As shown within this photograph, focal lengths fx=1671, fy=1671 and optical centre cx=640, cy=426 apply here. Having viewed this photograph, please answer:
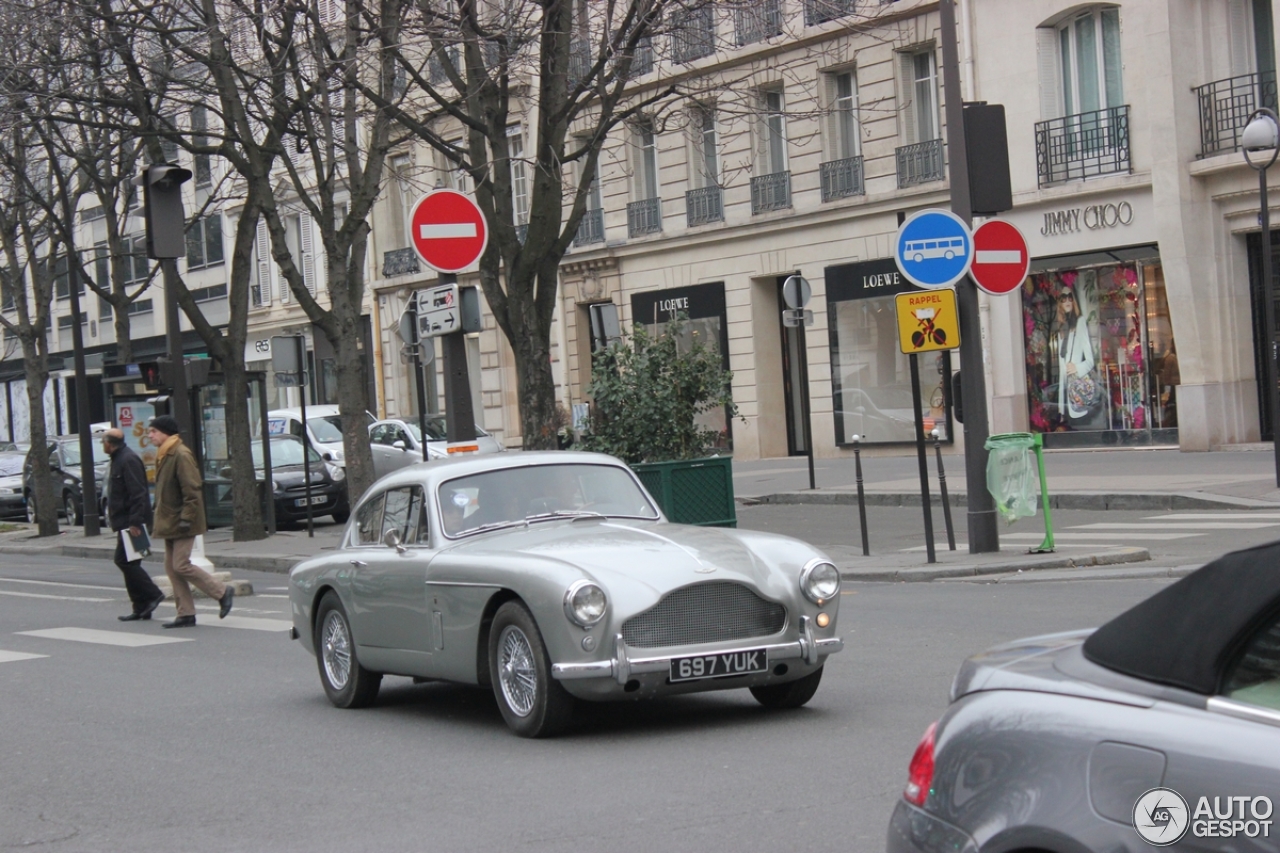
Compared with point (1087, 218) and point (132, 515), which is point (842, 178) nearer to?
point (1087, 218)

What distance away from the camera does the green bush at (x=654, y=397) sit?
18016mm

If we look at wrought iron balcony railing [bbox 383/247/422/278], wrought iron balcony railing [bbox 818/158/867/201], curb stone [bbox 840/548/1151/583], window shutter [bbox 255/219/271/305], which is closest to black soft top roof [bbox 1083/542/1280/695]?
curb stone [bbox 840/548/1151/583]

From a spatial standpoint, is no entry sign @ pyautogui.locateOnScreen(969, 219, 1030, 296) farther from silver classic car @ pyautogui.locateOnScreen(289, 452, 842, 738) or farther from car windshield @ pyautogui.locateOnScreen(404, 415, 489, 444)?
car windshield @ pyautogui.locateOnScreen(404, 415, 489, 444)

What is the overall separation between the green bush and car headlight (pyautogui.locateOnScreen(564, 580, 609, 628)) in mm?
10499

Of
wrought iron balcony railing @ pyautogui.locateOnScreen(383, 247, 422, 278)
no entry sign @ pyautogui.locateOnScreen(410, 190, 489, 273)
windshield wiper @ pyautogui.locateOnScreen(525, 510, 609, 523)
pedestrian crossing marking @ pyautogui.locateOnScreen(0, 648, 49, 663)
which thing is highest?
wrought iron balcony railing @ pyautogui.locateOnScreen(383, 247, 422, 278)

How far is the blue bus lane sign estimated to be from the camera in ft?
47.8

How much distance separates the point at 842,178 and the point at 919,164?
1.99m

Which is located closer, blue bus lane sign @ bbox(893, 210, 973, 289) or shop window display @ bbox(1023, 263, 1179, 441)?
blue bus lane sign @ bbox(893, 210, 973, 289)

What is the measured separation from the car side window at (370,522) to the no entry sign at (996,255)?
23.3 feet

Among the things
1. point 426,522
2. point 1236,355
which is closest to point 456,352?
point 426,522

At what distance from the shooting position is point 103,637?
1411cm

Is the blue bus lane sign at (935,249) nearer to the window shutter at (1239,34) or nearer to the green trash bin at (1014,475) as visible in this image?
the green trash bin at (1014,475)

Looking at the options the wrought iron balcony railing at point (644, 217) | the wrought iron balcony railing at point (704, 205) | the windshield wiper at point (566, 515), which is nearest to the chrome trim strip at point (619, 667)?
the windshield wiper at point (566, 515)

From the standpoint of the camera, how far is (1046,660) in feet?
12.2
